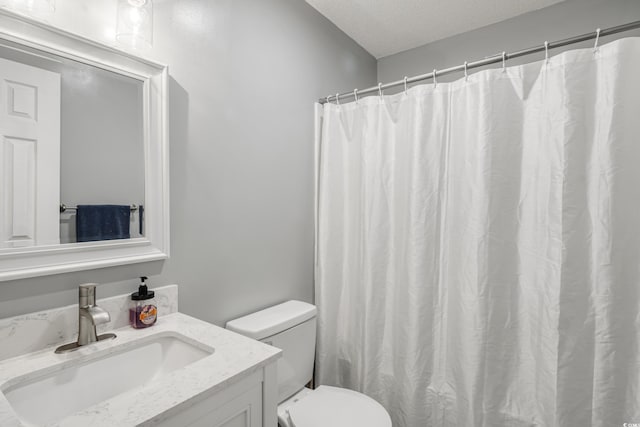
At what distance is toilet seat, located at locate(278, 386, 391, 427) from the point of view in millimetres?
1353

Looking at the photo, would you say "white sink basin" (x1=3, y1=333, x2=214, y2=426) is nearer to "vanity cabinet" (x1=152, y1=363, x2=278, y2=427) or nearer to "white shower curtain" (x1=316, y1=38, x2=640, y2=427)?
"vanity cabinet" (x1=152, y1=363, x2=278, y2=427)

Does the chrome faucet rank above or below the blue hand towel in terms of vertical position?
below

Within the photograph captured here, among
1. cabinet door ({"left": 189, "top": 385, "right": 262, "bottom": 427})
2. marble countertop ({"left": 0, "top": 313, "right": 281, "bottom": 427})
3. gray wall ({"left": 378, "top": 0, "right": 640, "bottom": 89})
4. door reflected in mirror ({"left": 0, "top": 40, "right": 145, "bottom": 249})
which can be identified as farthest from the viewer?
gray wall ({"left": 378, "top": 0, "right": 640, "bottom": 89})

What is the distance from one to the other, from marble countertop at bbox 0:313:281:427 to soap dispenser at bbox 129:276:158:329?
25mm

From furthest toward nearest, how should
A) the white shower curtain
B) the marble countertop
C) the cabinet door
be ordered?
the white shower curtain, the cabinet door, the marble countertop

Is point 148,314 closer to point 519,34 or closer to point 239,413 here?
point 239,413

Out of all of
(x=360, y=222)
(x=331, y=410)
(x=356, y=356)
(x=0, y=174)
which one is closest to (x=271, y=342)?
(x=331, y=410)

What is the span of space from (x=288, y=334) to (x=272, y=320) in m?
0.10

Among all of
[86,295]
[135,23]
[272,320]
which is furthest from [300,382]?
[135,23]

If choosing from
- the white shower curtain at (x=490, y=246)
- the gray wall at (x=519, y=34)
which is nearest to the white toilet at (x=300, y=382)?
the white shower curtain at (x=490, y=246)

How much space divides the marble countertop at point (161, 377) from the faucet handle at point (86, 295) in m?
0.13

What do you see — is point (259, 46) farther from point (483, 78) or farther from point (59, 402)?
point (59, 402)

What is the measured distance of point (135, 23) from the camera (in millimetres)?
1127

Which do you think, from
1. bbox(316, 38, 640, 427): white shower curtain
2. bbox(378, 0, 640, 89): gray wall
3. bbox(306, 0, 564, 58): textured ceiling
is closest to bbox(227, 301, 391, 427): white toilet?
bbox(316, 38, 640, 427): white shower curtain
